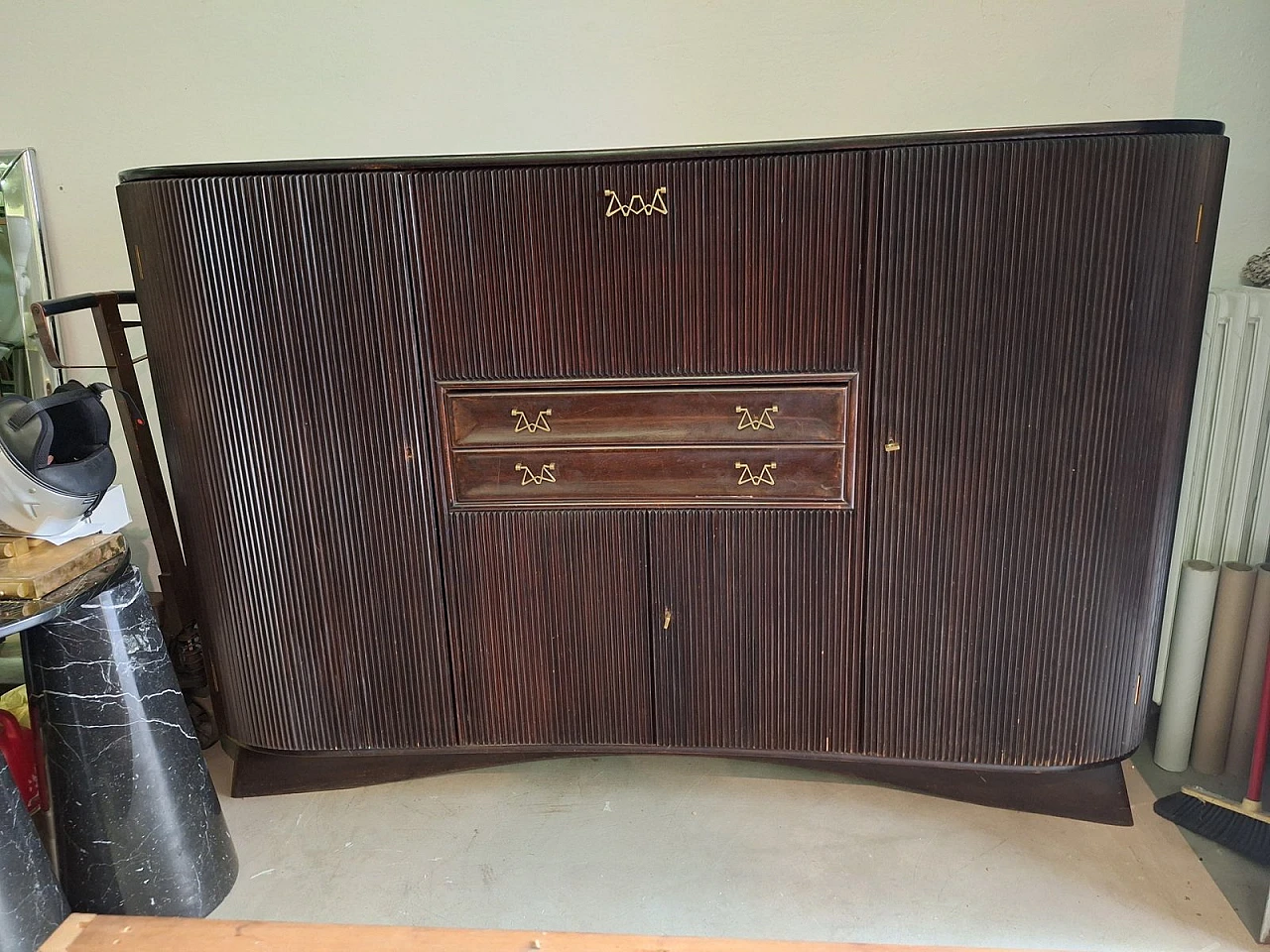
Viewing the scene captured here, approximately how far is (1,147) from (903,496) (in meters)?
2.24

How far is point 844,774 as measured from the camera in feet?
5.86

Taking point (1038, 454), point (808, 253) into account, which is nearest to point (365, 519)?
point (808, 253)

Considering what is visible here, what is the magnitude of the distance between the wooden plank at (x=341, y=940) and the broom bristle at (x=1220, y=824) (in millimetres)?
685

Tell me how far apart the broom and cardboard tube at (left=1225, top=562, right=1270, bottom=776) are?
0.06 meters

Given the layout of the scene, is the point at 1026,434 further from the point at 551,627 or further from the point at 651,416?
the point at 551,627

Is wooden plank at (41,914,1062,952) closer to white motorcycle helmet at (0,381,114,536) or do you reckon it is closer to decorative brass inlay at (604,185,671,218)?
white motorcycle helmet at (0,381,114,536)

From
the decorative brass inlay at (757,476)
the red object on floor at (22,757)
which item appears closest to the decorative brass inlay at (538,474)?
the decorative brass inlay at (757,476)

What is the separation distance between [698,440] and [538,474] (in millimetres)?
304

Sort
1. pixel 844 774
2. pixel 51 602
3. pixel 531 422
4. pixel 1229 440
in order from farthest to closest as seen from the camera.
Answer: pixel 844 774, pixel 1229 440, pixel 531 422, pixel 51 602

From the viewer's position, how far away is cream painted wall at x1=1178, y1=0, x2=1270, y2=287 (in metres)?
1.67

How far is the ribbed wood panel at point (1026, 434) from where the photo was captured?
132cm

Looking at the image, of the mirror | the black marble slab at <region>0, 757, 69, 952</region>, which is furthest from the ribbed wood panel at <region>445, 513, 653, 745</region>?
the mirror

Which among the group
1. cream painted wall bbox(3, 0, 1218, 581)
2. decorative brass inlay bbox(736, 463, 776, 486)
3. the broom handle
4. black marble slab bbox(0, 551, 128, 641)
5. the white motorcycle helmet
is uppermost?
cream painted wall bbox(3, 0, 1218, 581)

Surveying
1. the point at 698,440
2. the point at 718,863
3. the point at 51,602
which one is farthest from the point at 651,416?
the point at 51,602
